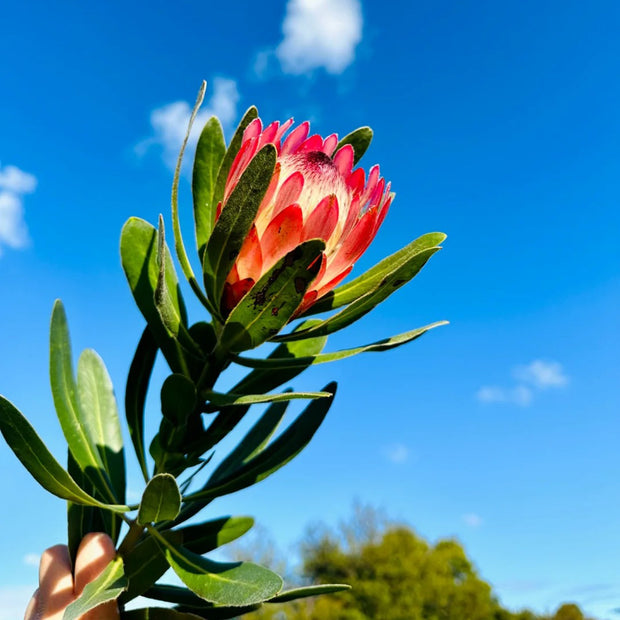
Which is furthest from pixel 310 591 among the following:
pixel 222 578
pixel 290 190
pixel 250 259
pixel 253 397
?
pixel 290 190

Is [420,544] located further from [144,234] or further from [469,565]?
[144,234]

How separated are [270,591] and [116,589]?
251 millimetres

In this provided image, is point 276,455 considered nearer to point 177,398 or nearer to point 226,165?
point 177,398

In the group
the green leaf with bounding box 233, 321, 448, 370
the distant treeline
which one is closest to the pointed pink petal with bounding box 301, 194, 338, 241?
the green leaf with bounding box 233, 321, 448, 370

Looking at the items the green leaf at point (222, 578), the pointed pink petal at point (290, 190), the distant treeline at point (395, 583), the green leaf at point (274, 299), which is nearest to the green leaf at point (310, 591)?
the green leaf at point (222, 578)

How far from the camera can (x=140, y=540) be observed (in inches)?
48.4

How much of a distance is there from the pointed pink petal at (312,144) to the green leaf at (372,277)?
248 mm

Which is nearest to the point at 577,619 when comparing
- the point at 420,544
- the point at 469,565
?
the point at 469,565

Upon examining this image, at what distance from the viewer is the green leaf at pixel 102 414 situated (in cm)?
132

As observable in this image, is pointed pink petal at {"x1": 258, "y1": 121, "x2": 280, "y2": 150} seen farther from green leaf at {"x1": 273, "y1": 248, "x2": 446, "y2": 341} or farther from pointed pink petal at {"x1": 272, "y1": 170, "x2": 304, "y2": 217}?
green leaf at {"x1": 273, "y1": 248, "x2": 446, "y2": 341}

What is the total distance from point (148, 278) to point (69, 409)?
301 millimetres

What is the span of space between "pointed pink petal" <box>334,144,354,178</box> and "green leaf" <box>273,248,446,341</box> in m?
0.20

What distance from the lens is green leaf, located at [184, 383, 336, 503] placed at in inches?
46.9

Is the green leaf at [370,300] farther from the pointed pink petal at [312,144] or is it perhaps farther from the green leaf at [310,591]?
the green leaf at [310,591]
